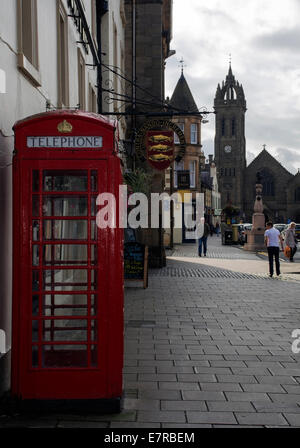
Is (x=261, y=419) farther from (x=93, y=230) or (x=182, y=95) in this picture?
(x=182, y=95)

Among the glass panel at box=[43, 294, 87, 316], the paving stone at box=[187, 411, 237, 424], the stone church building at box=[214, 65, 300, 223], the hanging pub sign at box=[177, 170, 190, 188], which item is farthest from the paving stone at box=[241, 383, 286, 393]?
the stone church building at box=[214, 65, 300, 223]

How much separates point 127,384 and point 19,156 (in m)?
2.68

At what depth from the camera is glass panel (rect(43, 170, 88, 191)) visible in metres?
5.19

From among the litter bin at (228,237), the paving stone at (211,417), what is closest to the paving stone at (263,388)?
the paving stone at (211,417)

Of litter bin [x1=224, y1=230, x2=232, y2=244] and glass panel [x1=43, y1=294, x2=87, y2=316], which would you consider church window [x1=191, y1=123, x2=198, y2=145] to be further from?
glass panel [x1=43, y1=294, x2=87, y2=316]

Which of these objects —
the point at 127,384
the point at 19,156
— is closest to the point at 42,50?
the point at 19,156

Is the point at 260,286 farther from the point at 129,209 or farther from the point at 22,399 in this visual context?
the point at 22,399

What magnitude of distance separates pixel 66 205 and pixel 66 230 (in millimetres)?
247

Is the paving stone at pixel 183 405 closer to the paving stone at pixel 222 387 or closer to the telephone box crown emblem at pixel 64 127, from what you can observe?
the paving stone at pixel 222 387

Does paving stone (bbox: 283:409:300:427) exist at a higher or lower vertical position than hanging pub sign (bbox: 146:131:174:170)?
lower

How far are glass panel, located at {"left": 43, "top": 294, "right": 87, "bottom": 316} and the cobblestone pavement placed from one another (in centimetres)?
94

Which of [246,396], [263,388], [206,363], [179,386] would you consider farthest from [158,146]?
[246,396]

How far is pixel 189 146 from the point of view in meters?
51.8

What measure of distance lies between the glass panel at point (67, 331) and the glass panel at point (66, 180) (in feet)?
4.08
